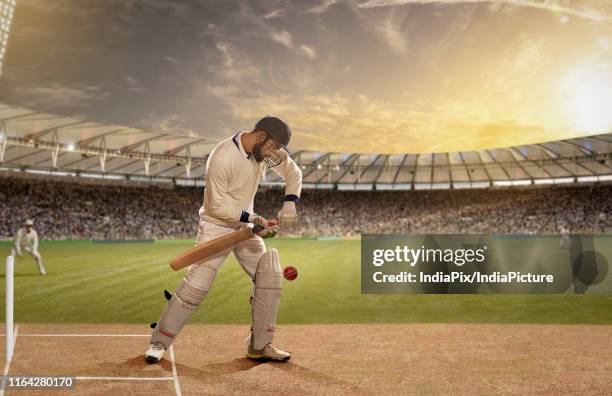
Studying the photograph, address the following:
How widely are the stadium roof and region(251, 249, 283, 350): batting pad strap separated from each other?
2989 cm

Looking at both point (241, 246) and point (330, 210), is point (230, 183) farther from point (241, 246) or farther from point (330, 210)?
point (330, 210)

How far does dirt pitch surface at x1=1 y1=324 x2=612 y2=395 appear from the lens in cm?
491

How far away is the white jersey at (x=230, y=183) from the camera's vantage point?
554cm

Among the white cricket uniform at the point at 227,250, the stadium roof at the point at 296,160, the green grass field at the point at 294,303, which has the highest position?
the stadium roof at the point at 296,160

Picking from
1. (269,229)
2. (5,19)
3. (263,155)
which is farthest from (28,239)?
(269,229)

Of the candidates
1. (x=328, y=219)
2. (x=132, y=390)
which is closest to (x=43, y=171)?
(x=328, y=219)

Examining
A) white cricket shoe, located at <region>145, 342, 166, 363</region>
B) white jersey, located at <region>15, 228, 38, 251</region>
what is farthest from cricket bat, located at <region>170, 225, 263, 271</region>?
white jersey, located at <region>15, 228, 38, 251</region>

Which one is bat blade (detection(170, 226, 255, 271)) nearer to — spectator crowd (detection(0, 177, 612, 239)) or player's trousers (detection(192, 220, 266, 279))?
player's trousers (detection(192, 220, 266, 279))

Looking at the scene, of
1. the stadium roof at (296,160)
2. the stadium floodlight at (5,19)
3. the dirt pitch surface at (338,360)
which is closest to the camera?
the dirt pitch surface at (338,360)

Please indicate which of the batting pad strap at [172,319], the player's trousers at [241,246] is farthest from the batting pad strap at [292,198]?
the batting pad strap at [172,319]

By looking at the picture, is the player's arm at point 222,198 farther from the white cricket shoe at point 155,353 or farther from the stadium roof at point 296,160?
the stadium roof at point 296,160

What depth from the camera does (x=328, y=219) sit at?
5834 cm

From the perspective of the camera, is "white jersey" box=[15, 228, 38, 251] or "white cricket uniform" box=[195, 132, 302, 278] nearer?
"white cricket uniform" box=[195, 132, 302, 278]

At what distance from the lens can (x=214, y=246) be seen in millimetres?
5520
